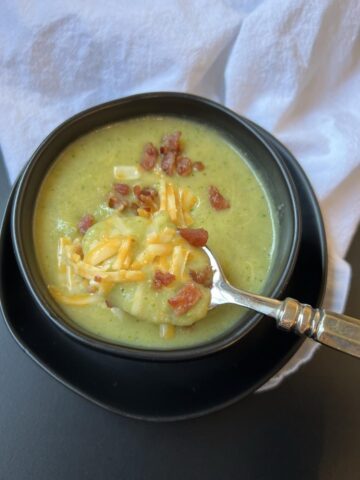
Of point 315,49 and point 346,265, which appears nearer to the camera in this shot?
point 346,265

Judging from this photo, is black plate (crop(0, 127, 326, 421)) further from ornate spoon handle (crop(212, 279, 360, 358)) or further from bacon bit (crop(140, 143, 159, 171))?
A: bacon bit (crop(140, 143, 159, 171))

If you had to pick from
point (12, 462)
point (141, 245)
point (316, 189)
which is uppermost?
point (316, 189)

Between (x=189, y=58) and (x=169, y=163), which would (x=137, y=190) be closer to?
(x=169, y=163)

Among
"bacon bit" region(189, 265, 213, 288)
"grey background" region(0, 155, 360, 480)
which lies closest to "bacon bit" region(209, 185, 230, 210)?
"bacon bit" region(189, 265, 213, 288)

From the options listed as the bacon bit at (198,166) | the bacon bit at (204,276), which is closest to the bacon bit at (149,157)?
the bacon bit at (198,166)

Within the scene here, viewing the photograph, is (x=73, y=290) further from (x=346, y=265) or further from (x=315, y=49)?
(x=315, y=49)

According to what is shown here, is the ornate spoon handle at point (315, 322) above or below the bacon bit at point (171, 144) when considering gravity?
below

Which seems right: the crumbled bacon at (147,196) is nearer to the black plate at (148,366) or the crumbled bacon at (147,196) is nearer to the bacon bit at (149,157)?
the bacon bit at (149,157)

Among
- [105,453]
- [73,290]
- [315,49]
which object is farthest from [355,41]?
[105,453]
